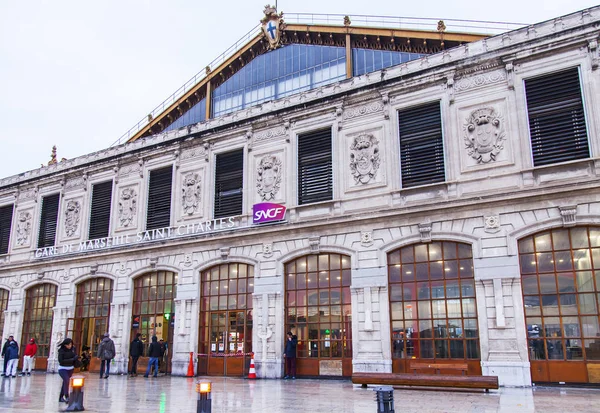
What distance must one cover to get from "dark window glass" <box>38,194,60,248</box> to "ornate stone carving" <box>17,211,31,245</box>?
109cm

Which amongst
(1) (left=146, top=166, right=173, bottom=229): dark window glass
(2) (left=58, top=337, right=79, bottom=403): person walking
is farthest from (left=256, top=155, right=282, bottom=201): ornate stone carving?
(2) (left=58, top=337, right=79, bottom=403): person walking

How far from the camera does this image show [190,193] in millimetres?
25438

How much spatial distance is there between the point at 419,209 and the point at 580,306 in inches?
235

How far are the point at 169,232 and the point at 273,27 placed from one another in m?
18.8

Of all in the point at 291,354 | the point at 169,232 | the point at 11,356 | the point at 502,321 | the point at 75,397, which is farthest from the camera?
the point at 169,232

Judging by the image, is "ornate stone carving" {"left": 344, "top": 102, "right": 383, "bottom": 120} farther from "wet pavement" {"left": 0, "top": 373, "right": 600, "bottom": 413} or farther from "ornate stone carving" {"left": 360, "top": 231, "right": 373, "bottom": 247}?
"wet pavement" {"left": 0, "top": 373, "right": 600, "bottom": 413}

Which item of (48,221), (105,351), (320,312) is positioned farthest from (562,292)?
(48,221)

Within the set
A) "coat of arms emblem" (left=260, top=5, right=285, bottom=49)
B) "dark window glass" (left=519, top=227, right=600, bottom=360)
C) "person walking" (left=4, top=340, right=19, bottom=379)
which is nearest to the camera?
"dark window glass" (left=519, top=227, right=600, bottom=360)

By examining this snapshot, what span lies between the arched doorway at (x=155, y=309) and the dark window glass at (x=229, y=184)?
4082mm

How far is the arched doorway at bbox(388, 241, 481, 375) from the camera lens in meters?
17.8

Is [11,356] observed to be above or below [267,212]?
below

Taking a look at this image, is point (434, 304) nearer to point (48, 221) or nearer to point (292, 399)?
point (292, 399)

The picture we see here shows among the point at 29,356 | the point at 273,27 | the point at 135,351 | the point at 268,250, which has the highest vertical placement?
the point at 273,27

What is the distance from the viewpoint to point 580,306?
53.6 feet
